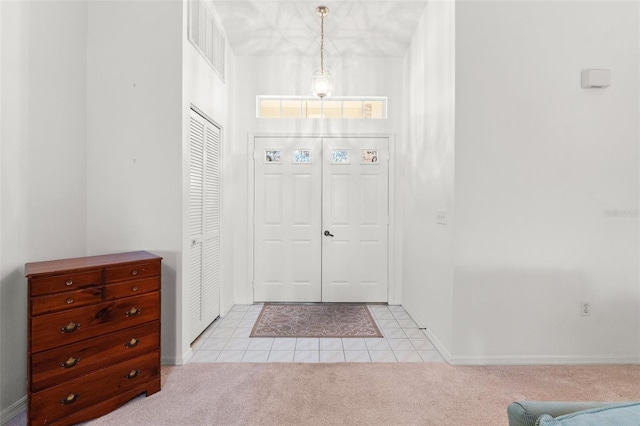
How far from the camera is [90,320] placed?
187 cm

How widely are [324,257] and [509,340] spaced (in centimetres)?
220

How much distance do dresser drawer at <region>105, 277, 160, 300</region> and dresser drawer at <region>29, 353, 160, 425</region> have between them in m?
0.43

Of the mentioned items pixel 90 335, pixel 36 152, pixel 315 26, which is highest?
pixel 315 26

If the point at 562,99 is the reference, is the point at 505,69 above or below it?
above

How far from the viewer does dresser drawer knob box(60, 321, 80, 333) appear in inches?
69.9

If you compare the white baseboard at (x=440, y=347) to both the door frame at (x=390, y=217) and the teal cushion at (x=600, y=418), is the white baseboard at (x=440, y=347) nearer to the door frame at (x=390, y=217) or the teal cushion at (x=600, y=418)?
the door frame at (x=390, y=217)

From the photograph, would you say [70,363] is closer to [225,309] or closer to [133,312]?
[133,312]

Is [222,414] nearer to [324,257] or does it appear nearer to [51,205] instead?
[51,205]

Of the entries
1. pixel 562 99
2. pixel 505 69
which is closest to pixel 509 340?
pixel 562 99

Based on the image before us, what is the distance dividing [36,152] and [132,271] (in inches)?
38.2

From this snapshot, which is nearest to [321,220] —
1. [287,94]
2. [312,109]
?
[312,109]

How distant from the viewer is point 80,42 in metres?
2.40

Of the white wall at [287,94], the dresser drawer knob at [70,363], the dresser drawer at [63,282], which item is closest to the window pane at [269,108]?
the white wall at [287,94]

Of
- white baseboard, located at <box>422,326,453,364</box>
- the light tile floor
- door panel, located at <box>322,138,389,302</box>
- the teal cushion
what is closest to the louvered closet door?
the light tile floor
